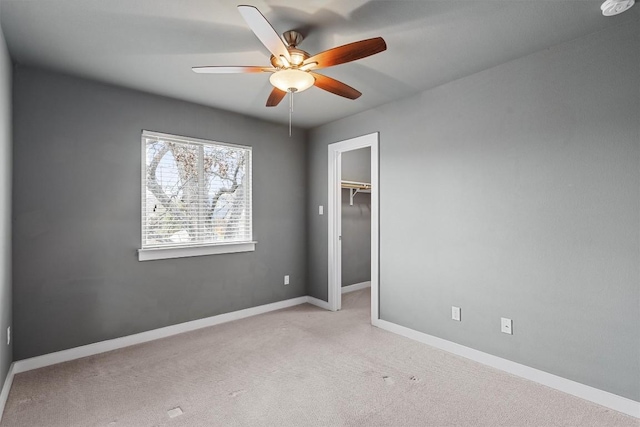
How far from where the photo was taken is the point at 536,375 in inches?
97.7

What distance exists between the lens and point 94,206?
9.80 feet

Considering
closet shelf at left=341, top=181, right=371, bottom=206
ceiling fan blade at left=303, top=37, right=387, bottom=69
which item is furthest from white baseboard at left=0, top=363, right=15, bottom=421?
closet shelf at left=341, top=181, right=371, bottom=206

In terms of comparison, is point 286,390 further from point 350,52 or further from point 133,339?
point 350,52

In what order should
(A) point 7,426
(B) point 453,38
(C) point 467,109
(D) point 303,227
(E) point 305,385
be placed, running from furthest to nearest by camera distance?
(D) point 303,227 < (C) point 467,109 < (E) point 305,385 < (B) point 453,38 < (A) point 7,426

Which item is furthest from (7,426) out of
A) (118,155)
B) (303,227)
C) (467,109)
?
(467,109)

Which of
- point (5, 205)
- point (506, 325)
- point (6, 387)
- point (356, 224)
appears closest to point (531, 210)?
point (506, 325)

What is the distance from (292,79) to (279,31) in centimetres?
35

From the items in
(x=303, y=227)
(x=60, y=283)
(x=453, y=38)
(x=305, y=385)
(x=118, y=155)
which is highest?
(x=453, y=38)

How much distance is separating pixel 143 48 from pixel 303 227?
2.83m

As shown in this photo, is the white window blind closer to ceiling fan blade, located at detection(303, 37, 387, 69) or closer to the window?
the window

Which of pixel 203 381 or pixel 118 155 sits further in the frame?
pixel 118 155

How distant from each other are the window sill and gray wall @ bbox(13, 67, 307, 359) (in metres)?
0.07

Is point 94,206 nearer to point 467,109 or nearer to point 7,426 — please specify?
point 7,426

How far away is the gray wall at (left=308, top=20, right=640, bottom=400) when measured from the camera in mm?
2145
